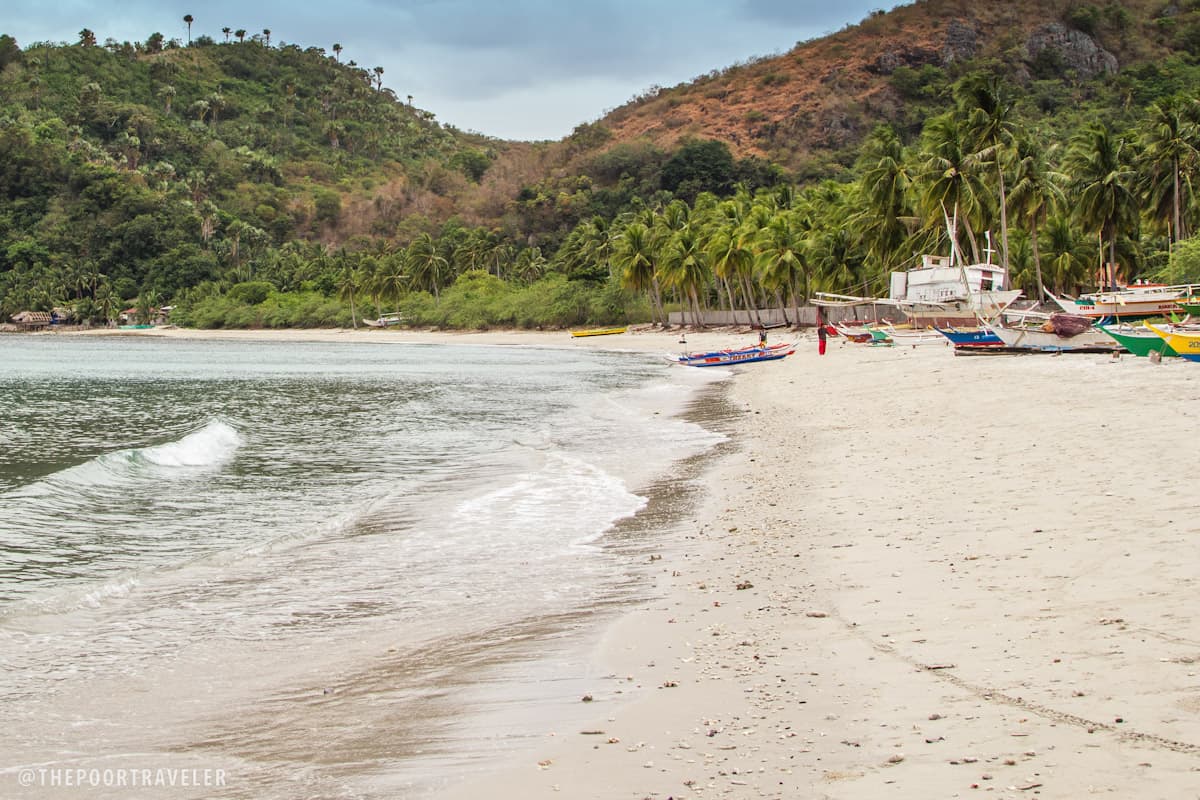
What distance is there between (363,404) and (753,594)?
27.7 meters

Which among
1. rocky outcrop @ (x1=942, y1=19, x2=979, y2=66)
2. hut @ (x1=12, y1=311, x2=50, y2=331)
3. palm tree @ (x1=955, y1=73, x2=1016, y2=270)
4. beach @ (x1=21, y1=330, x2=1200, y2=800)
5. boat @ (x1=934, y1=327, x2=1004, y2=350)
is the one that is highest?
rocky outcrop @ (x1=942, y1=19, x2=979, y2=66)

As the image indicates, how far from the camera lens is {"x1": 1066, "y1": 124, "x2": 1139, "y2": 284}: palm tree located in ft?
180

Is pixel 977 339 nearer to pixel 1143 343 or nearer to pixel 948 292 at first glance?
pixel 1143 343

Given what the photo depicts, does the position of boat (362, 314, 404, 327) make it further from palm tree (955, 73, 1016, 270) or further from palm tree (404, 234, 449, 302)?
palm tree (955, 73, 1016, 270)

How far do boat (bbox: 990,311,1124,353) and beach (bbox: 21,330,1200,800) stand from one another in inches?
585

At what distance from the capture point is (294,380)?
4900cm

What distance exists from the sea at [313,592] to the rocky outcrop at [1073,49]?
530 ft

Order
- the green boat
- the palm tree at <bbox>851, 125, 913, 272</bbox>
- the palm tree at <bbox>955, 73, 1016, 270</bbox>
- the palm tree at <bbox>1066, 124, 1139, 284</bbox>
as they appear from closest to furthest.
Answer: the green boat → the palm tree at <bbox>955, 73, 1016, 270</bbox> → the palm tree at <bbox>1066, 124, 1139, 284</bbox> → the palm tree at <bbox>851, 125, 913, 272</bbox>

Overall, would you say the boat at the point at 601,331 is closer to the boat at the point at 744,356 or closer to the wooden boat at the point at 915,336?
the wooden boat at the point at 915,336

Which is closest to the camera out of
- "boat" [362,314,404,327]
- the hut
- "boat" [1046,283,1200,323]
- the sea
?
the sea

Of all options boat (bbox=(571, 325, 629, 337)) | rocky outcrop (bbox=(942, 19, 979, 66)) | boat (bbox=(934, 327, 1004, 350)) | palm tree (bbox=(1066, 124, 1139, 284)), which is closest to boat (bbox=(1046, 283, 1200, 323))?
boat (bbox=(934, 327, 1004, 350))

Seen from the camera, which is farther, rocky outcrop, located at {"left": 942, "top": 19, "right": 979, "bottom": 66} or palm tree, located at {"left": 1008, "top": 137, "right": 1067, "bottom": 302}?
rocky outcrop, located at {"left": 942, "top": 19, "right": 979, "bottom": 66}

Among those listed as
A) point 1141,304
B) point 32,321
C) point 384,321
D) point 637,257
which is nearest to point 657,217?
point 637,257

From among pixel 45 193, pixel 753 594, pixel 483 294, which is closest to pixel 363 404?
pixel 753 594
